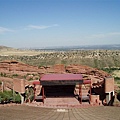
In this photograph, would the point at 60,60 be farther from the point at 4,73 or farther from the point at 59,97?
the point at 59,97

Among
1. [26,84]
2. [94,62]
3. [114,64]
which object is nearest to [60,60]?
[94,62]

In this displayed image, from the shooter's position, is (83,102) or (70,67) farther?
(70,67)

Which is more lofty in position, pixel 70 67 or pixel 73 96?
pixel 70 67

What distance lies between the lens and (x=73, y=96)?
34.4 m

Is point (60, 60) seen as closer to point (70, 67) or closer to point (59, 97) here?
point (70, 67)

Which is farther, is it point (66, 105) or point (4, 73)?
point (4, 73)

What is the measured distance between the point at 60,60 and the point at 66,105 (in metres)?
66.3

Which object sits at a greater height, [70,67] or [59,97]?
[70,67]

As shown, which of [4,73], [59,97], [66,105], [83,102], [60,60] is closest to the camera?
[66,105]

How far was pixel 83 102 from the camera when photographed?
31.8m

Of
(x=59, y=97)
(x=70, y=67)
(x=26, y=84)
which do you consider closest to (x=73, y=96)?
(x=59, y=97)

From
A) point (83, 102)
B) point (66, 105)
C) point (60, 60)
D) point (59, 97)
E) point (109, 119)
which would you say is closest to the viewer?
point (109, 119)

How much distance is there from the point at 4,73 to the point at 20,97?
47.3ft

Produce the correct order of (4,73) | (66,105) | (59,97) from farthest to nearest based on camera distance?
(4,73) < (59,97) < (66,105)
